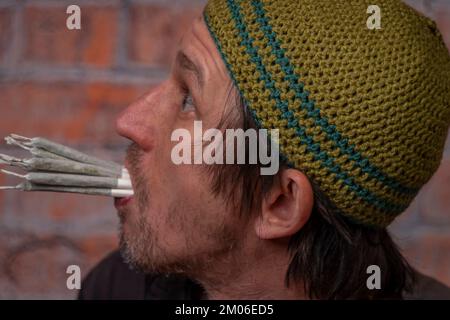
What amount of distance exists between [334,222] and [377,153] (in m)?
0.13

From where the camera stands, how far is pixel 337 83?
31.9 inches

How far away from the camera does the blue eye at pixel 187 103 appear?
906 millimetres

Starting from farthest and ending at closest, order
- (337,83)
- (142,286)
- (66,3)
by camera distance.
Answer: (66,3) → (142,286) → (337,83)

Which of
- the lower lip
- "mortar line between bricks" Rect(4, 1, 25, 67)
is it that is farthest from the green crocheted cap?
"mortar line between bricks" Rect(4, 1, 25, 67)

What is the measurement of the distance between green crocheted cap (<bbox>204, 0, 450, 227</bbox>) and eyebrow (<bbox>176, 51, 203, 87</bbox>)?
0.05 metres

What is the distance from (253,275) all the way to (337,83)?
1.07 feet

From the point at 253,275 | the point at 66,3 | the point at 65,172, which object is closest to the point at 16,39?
the point at 66,3

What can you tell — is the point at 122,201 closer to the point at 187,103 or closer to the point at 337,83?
the point at 187,103

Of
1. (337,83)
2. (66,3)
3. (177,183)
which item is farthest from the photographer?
(66,3)

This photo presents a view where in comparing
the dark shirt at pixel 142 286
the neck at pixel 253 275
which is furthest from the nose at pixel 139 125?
the dark shirt at pixel 142 286

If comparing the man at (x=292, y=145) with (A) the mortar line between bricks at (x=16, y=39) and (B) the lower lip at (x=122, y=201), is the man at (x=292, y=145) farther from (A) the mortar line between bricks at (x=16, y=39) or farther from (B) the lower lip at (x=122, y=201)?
A: (A) the mortar line between bricks at (x=16, y=39)

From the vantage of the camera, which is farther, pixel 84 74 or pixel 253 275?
pixel 84 74

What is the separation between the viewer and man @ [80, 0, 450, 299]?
82 cm
